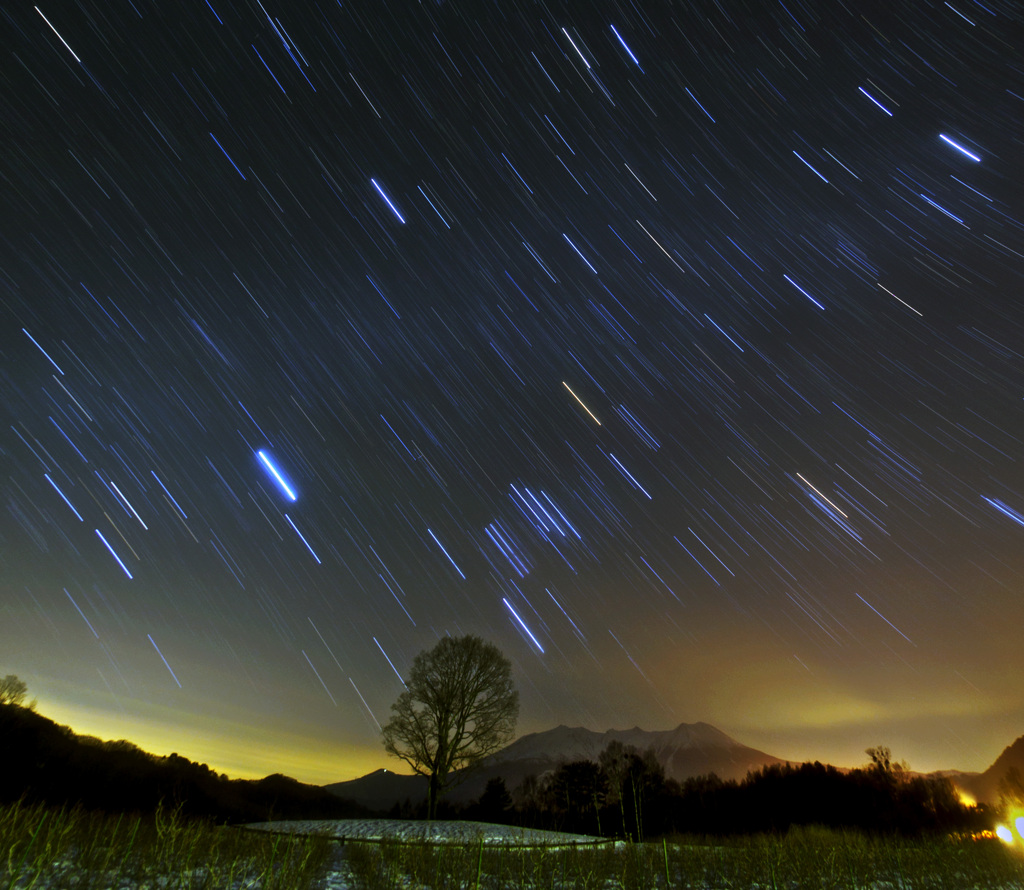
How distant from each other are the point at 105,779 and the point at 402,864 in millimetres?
28338

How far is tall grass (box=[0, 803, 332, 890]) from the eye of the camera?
10312 mm

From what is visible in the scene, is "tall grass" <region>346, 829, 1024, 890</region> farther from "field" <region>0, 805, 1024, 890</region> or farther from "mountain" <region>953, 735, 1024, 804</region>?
"mountain" <region>953, 735, 1024, 804</region>

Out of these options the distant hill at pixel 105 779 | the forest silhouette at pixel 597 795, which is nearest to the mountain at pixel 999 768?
the forest silhouette at pixel 597 795

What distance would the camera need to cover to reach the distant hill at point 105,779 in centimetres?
2469

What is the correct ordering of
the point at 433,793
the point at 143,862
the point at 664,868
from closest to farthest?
the point at 143,862
the point at 664,868
the point at 433,793

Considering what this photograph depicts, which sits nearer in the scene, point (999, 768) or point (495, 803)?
point (495, 803)

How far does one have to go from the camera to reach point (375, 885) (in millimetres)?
11148

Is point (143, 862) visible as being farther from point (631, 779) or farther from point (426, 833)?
point (631, 779)

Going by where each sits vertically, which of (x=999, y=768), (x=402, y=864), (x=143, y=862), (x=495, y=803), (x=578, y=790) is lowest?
(x=402, y=864)

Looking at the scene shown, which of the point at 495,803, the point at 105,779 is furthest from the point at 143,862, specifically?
the point at 495,803

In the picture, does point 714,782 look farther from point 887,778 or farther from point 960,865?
point 960,865

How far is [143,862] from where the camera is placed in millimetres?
11812

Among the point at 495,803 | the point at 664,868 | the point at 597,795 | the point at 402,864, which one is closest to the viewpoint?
the point at 402,864

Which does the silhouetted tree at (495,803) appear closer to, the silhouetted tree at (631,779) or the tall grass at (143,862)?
the silhouetted tree at (631,779)
